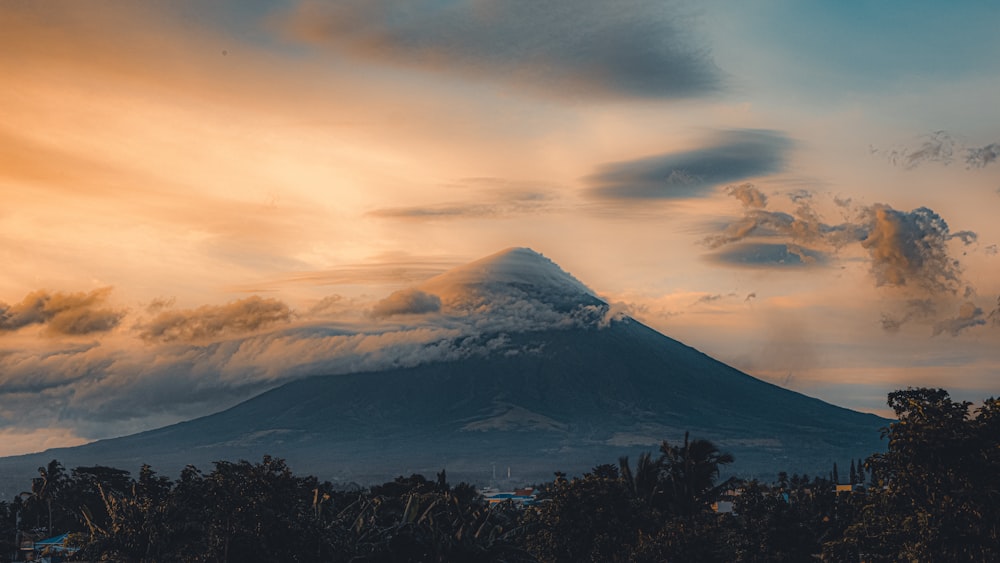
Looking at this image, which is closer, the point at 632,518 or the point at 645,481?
the point at 632,518

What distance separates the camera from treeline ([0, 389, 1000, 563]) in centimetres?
4341

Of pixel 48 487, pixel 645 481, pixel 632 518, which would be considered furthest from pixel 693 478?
pixel 48 487

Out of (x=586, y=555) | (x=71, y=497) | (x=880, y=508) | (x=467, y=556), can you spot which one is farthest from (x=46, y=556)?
(x=880, y=508)

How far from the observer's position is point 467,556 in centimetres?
5562

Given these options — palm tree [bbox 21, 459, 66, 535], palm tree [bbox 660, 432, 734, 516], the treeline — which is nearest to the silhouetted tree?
the treeline

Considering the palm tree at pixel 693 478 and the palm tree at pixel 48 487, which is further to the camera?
the palm tree at pixel 48 487

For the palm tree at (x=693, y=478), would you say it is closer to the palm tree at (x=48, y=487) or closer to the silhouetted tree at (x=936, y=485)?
the silhouetted tree at (x=936, y=485)

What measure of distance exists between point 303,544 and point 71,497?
86.7m

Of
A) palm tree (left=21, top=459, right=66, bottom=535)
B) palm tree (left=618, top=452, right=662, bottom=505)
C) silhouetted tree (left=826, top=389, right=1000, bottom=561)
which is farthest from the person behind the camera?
palm tree (left=21, top=459, right=66, bottom=535)

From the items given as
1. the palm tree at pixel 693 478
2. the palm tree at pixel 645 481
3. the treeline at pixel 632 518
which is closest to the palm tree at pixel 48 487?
the treeline at pixel 632 518

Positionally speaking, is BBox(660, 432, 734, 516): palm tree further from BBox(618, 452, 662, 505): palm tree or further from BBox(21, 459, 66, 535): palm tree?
BBox(21, 459, 66, 535): palm tree

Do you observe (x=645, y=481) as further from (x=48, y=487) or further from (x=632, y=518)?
(x=48, y=487)

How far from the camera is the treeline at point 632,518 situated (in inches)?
1709

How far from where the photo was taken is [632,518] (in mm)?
70062
